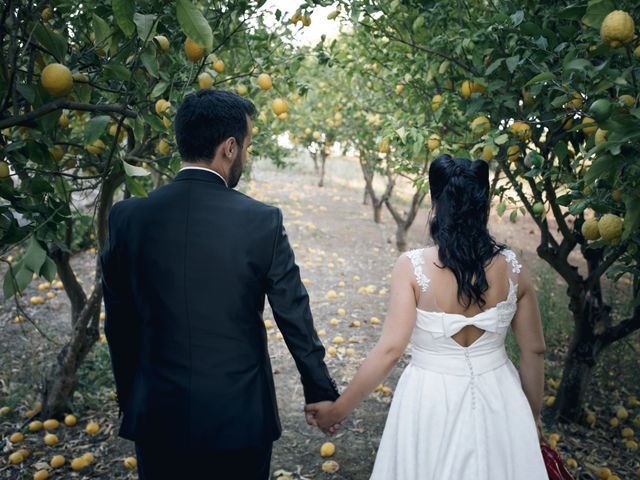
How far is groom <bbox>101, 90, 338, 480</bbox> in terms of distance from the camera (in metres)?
1.86

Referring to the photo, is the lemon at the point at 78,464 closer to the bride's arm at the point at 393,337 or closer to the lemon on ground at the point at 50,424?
the lemon on ground at the point at 50,424

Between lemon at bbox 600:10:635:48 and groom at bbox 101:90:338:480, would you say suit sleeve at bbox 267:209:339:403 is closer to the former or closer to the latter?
groom at bbox 101:90:338:480

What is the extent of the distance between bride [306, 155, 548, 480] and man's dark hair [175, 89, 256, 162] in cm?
78

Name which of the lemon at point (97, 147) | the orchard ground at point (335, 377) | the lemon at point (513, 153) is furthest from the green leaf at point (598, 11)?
the lemon at point (97, 147)

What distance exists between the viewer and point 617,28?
1.57 m

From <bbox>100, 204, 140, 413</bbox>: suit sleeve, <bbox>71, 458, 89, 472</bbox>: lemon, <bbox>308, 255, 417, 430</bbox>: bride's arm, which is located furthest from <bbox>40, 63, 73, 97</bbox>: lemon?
<bbox>71, 458, 89, 472</bbox>: lemon

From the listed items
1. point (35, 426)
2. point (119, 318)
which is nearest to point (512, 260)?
point (119, 318)

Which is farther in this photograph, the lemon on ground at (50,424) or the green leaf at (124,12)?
the lemon on ground at (50,424)

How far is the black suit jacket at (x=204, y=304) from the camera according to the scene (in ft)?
6.08

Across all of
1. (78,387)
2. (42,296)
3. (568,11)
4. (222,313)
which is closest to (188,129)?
(222,313)

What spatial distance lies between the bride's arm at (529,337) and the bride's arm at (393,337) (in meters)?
0.47

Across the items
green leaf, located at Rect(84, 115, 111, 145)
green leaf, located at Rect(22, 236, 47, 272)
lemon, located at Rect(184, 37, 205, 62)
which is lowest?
green leaf, located at Rect(22, 236, 47, 272)

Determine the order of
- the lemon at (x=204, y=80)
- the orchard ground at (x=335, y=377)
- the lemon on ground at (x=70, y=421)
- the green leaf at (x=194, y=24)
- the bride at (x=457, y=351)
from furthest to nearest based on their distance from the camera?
the lemon on ground at (x=70, y=421) → the orchard ground at (x=335, y=377) → the lemon at (x=204, y=80) → the bride at (x=457, y=351) → the green leaf at (x=194, y=24)

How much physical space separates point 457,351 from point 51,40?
185 centimetres
